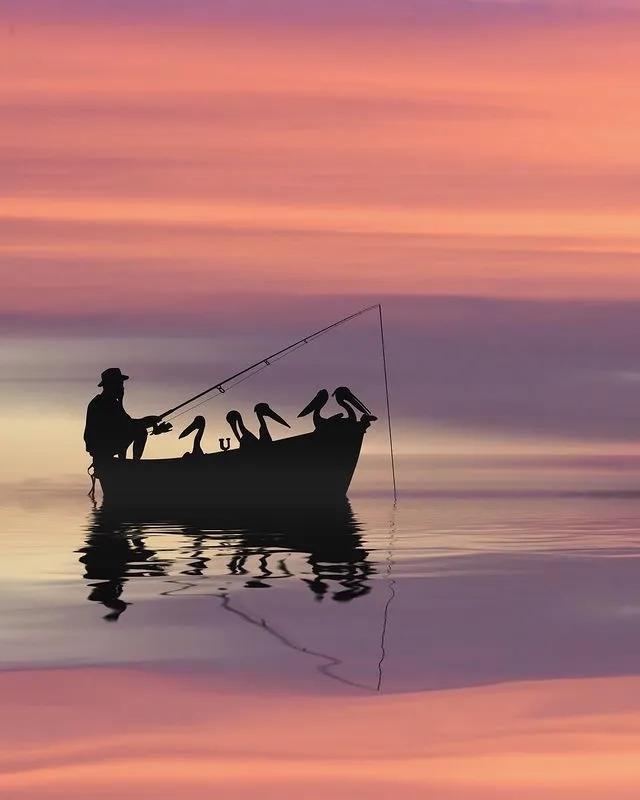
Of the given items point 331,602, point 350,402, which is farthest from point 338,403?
point 331,602

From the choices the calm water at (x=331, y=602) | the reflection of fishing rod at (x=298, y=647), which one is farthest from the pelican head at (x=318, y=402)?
the reflection of fishing rod at (x=298, y=647)

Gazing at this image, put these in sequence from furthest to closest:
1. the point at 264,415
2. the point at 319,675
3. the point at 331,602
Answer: the point at 264,415 < the point at 331,602 < the point at 319,675

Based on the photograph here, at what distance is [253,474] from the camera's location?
49.5m

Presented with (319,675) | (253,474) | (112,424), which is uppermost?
(112,424)

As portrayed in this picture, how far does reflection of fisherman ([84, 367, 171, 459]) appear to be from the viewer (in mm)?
50031

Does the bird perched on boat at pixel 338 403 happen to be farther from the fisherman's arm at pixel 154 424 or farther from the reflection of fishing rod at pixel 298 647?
the reflection of fishing rod at pixel 298 647

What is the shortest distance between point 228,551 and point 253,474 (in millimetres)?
19680

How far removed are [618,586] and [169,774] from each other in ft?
42.6

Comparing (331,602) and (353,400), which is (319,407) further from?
(331,602)

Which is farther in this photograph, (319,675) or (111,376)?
(111,376)

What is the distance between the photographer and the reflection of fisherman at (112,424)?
50.0m

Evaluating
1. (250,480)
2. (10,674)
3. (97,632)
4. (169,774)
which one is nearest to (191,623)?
(97,632)

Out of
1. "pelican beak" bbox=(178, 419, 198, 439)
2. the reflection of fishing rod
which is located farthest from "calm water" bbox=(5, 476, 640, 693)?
"pelican beak" bbox=(178, 419, 198, 439)

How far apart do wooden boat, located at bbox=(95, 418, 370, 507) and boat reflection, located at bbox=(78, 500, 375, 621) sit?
3581 mm
